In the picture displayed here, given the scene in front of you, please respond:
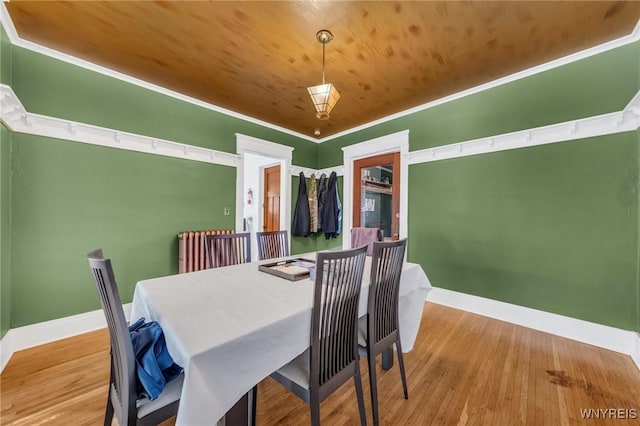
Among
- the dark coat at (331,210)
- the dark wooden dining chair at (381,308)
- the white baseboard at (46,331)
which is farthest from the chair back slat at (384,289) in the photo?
the dark coat at (331,210)

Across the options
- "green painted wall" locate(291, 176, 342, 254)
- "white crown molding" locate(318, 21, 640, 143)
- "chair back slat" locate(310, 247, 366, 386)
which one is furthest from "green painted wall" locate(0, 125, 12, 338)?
"white crown molding" locate(318, 21, 640, 143)

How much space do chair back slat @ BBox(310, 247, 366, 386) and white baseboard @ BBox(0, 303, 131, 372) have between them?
6.02 ft

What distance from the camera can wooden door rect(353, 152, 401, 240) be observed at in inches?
149

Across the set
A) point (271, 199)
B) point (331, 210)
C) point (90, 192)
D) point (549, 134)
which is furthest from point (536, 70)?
point (90, 192)

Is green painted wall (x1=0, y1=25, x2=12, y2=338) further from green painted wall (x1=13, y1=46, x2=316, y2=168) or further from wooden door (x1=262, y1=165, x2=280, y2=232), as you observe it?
wooden door (x1=262, y1=165, x2=280, y2=232)

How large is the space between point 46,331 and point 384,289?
3010 millimetres

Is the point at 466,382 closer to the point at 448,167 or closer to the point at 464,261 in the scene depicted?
the point at 464,261

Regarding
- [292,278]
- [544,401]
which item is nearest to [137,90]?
[292,278]

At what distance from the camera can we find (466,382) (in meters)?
1.76

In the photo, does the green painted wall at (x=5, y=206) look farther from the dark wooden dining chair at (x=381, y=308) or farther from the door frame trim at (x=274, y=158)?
the dark wooden dining chair at (x=381, y=308)

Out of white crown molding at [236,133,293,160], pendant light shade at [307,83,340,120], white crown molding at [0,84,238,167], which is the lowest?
white crown molding at [0,84,238,167]

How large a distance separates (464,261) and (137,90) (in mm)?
4286

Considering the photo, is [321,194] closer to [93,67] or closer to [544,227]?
[544,227]

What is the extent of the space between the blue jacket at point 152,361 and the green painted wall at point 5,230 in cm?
195
